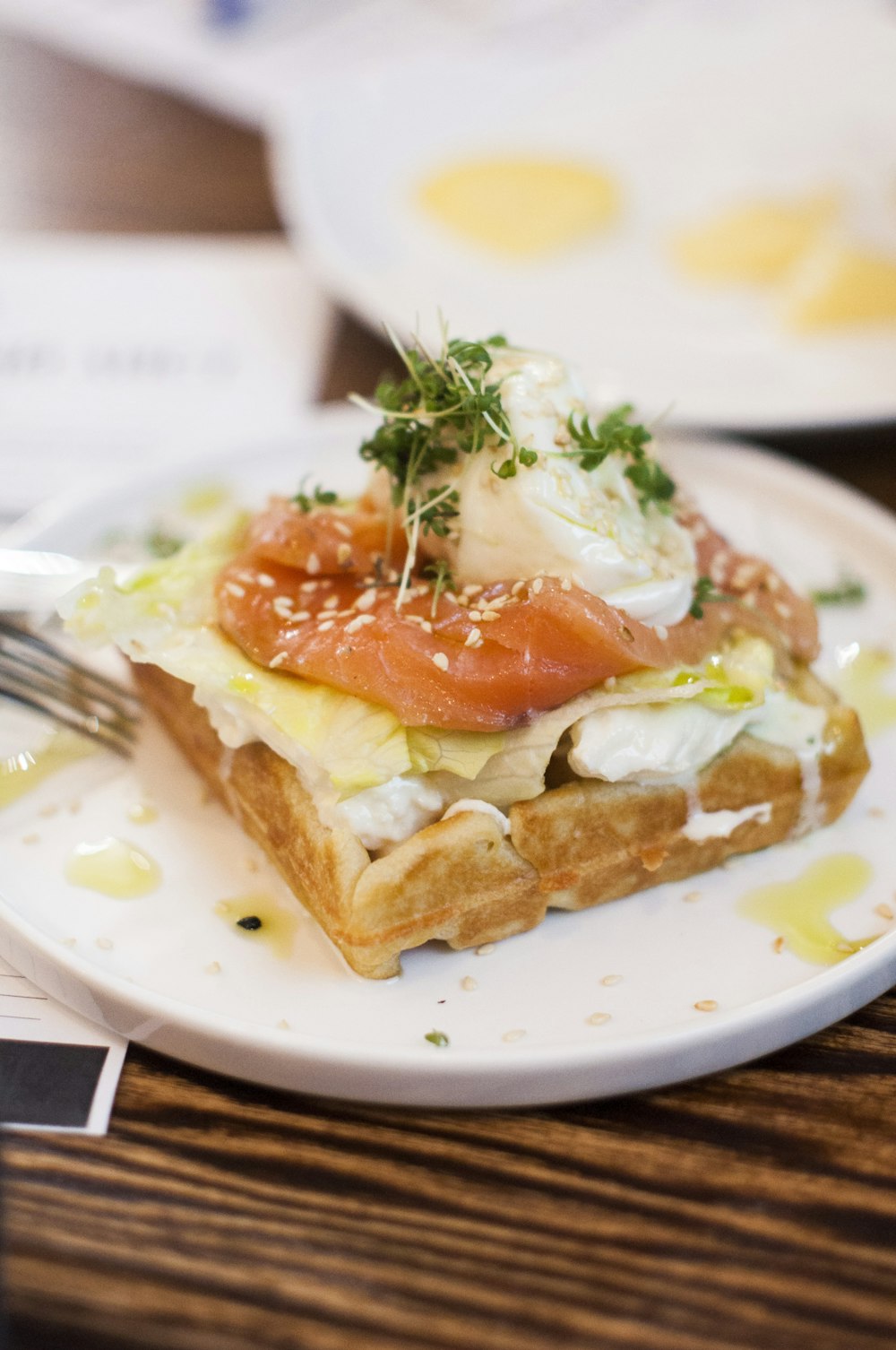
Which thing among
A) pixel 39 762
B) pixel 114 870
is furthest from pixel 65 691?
pixel 114 870

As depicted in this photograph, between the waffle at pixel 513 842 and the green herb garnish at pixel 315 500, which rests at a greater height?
the green herb garnish at pixel 315 500

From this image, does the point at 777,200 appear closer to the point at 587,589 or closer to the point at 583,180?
the point at 583,180

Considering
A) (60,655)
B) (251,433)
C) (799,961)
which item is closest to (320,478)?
(251,433)

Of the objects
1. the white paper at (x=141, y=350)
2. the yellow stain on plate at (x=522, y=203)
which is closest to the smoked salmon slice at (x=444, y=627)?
the white paper at (x=141, y=350)

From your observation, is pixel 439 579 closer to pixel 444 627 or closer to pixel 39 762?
pixel 444 627

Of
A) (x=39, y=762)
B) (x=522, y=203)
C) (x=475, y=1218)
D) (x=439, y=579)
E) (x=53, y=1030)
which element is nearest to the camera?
(x=475, y=1218)

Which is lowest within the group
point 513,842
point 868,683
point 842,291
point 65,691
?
point 65,691

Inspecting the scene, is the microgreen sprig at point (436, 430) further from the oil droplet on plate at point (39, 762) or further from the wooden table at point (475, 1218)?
the wooden table at point (475, 1218)
